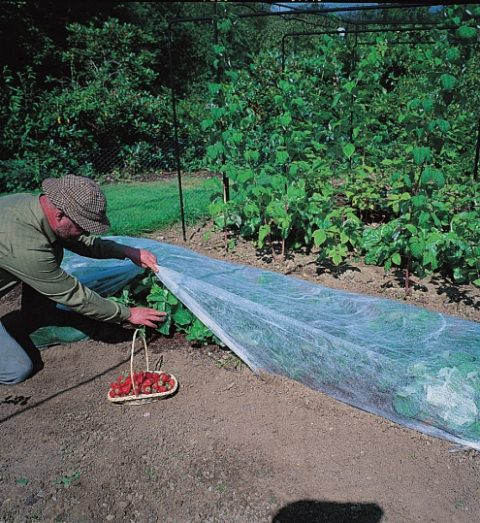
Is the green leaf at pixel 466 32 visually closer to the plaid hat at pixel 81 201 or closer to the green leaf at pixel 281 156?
the green leaf at pixel 281 156

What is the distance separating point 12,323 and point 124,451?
1.46 meters

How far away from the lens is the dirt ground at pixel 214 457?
2.27m

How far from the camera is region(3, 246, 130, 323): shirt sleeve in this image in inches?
110

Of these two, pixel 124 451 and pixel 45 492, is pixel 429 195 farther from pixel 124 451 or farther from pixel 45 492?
pixel 45 492

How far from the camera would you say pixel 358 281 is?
4141 mm

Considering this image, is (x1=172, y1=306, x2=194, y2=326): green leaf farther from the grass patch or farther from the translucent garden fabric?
the grass patch

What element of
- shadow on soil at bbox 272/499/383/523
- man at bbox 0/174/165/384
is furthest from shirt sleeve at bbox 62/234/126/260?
shadow on soil at bbox 272/499/383/523

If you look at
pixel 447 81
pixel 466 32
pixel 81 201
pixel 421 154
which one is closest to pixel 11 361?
pixel 81 201

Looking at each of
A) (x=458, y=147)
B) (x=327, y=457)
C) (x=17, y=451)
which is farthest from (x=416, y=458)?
(x=458, y=147)

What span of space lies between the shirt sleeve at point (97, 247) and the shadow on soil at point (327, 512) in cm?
187

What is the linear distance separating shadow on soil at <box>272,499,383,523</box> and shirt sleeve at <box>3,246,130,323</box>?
1419 mm

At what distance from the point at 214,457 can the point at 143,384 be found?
628mm

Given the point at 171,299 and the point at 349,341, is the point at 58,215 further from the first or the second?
the point at 349,341

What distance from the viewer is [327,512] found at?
2244 millimetres
